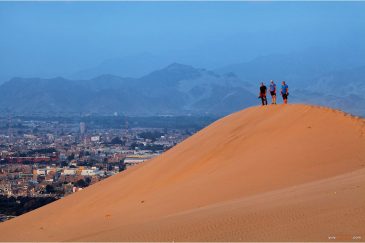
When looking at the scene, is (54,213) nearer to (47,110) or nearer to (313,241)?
(313,241)

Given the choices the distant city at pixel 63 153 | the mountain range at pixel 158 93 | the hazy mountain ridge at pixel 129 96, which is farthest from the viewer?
the hazy mountain ridge at pixel 129 96

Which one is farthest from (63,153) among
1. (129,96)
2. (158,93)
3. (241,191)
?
(158,93)

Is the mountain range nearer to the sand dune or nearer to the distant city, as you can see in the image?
the distant city

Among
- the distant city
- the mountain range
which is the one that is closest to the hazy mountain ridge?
the mountain range

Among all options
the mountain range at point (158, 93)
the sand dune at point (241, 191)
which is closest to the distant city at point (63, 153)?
the sand dune at point (241, 191)

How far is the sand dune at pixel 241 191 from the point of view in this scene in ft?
33.5

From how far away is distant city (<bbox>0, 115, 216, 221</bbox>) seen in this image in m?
31.5

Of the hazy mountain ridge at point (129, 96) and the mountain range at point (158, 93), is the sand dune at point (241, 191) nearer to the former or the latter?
the mountain range at point (158, 93)

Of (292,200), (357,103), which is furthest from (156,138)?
(292,200)

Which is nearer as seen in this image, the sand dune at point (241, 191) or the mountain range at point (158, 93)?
the sand dune at point (241, 191)

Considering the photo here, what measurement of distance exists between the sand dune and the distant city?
7735 millimetres

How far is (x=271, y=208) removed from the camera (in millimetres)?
11094

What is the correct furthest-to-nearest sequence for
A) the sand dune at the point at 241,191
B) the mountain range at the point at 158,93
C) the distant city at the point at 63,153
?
1. the mountain range at the point at 158,93
2. the distant city at the point at 63,153
3. the sand dune at the point at 241,191

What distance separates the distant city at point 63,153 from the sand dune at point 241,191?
7.73 metres
